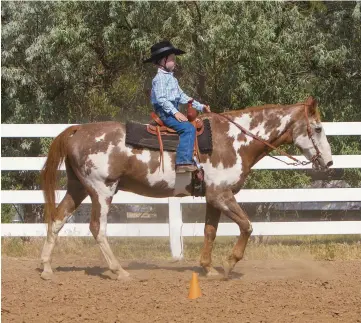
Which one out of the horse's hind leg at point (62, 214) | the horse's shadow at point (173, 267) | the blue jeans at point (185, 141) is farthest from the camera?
the horse's shadow at point (173, 267)

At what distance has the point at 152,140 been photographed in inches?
350

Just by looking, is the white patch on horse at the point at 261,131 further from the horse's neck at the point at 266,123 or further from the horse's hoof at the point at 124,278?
the horse's hoof at the point at 124,278

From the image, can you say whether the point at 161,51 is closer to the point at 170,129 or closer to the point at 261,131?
the point at 170,129

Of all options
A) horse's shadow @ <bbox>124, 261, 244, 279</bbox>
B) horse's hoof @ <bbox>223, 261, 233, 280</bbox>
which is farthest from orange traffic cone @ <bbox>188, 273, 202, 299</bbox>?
horse's shadow @ <bbox>124, 261, 244, 279</bbox>

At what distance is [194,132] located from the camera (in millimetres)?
8734

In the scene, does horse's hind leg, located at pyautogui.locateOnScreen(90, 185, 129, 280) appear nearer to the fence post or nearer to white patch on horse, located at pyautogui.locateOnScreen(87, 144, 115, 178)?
white patch on horse, located at pyautogui.locateOnScreen(87, 144, 115, 178)

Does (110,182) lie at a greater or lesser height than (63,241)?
greater

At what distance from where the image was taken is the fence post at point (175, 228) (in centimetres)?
1107

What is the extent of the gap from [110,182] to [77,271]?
4.27 ft

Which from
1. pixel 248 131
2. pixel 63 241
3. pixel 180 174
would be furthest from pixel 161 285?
pixel 63 241

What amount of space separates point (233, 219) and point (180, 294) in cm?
160

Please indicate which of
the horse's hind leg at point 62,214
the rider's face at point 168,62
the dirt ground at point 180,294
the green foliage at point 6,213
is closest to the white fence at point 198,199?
the dirt ground at point 180,294

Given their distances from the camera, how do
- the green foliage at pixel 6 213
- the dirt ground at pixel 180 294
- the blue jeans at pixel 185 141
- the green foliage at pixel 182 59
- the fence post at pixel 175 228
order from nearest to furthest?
the dirt ground at pixel 180 294 → the blue jeans at pixel 185 141 → the fence post at pixel 175 228 → the green foliage at pixel 182 59 → the green foliage at pixel 6 213

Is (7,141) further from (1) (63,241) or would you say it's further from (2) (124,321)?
(2) (124,321)
